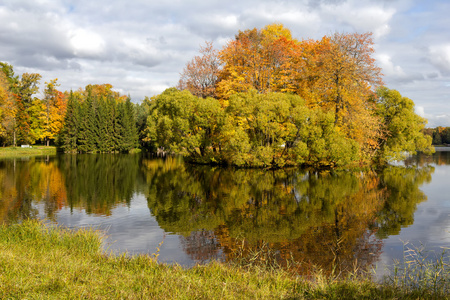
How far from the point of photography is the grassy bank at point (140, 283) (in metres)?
5.59

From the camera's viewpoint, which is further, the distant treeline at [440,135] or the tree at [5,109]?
the distant treeline at [440,135]

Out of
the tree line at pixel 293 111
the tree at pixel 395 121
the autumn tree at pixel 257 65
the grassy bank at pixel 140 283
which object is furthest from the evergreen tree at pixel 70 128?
the grassy bank at pixel 140 283

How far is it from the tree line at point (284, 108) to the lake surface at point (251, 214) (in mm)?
8179

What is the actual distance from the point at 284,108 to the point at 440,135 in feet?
371

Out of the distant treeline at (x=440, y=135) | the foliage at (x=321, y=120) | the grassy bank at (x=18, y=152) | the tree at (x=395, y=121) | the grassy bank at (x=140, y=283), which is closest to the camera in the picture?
the grassy bank at (x=140, y=283)

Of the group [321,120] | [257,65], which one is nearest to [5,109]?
[257,65]

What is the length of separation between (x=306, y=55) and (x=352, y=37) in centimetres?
803

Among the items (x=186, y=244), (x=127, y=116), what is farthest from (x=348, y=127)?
(x=127, y=116)

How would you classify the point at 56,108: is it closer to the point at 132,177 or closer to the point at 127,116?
the point at 127,116

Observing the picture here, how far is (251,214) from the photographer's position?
48.7 feet

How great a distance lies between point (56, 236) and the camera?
9.58 m

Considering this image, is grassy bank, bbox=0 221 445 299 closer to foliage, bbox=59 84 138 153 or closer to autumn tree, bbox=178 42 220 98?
autumn tree, bbox=178 42 220 98

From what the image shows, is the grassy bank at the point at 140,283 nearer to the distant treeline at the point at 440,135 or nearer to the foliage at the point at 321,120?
the foliage at the point at 321,120

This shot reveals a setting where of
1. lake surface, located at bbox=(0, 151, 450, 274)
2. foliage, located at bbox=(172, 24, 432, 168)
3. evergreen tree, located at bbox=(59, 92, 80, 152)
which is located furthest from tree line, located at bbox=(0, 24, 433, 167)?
evergreen tree, located at bbox=(59, 92, 80, 152)
